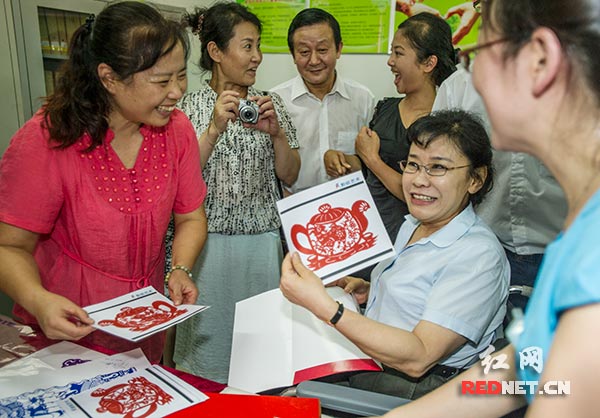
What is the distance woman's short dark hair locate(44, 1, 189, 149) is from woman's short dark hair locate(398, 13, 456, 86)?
1016 mm

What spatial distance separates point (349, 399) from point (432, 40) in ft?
4.74

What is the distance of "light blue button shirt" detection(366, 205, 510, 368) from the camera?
42.0 inches

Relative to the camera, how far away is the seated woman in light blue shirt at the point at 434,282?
1.03 m

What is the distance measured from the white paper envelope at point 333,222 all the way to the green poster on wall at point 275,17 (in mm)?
2124

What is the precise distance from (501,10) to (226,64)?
1497mm

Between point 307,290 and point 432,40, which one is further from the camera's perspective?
point 432,40

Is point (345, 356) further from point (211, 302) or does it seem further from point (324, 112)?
point (324, 112)

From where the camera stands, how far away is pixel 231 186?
6.15 ft

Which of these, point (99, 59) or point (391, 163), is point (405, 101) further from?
point (99, 59)

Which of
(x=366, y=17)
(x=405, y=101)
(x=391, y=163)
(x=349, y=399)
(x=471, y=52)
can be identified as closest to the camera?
(x=471, y=52)

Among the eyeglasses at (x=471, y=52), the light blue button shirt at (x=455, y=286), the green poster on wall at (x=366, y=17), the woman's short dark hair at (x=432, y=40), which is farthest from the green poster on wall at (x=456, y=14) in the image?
the eyeglasses at (x=471, y=52)

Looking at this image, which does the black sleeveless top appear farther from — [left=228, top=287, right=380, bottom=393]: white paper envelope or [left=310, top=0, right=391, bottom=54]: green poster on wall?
[left=310, top=0, right=391, bottom=54]: green poster on wall

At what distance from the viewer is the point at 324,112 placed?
2303 mm

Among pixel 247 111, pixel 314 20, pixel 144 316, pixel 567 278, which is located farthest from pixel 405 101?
pixel 567 278
